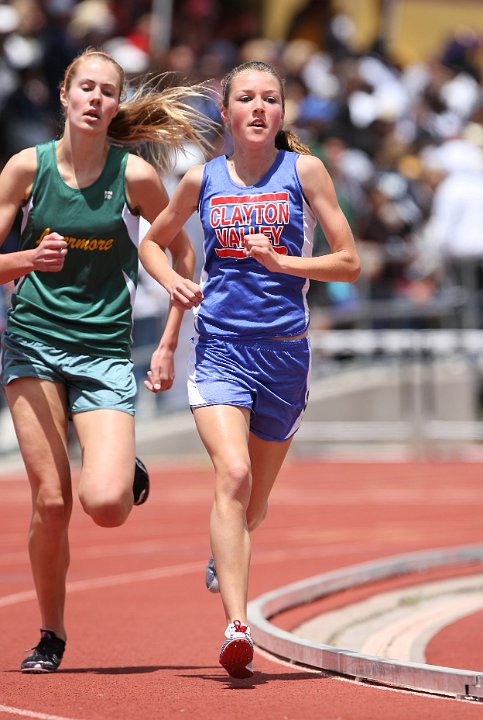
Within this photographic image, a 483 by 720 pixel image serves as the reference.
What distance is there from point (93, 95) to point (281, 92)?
830 mm

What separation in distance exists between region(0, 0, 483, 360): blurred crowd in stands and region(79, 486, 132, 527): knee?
28.1ft

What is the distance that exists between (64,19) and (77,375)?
1308 cm

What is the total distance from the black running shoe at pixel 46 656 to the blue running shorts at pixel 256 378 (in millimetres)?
1209

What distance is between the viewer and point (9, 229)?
6.89m

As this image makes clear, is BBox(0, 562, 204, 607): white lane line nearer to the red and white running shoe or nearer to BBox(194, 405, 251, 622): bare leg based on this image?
BBox(194, 405, 251, 622): bare leg

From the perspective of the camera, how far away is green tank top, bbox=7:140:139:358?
6.93 meters

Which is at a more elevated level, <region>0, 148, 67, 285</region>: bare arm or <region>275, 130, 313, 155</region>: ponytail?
<region>275, 130, 313, 155</region>: ponytail

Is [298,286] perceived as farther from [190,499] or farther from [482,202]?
[482,202]

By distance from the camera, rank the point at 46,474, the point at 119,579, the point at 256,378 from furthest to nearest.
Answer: the point at 119,579 < the point at 46,474 < the point at 256,378

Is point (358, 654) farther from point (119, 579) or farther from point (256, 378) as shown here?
point (119, 579)

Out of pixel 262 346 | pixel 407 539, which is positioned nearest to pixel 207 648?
pixel 262 346

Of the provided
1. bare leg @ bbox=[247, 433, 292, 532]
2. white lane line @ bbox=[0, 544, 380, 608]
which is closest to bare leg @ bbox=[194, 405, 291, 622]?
bare leg @ bbox=[247, 433, 292, 532]

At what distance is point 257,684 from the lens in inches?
248

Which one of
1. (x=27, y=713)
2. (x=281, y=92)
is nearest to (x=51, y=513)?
(x=27, y=713)
